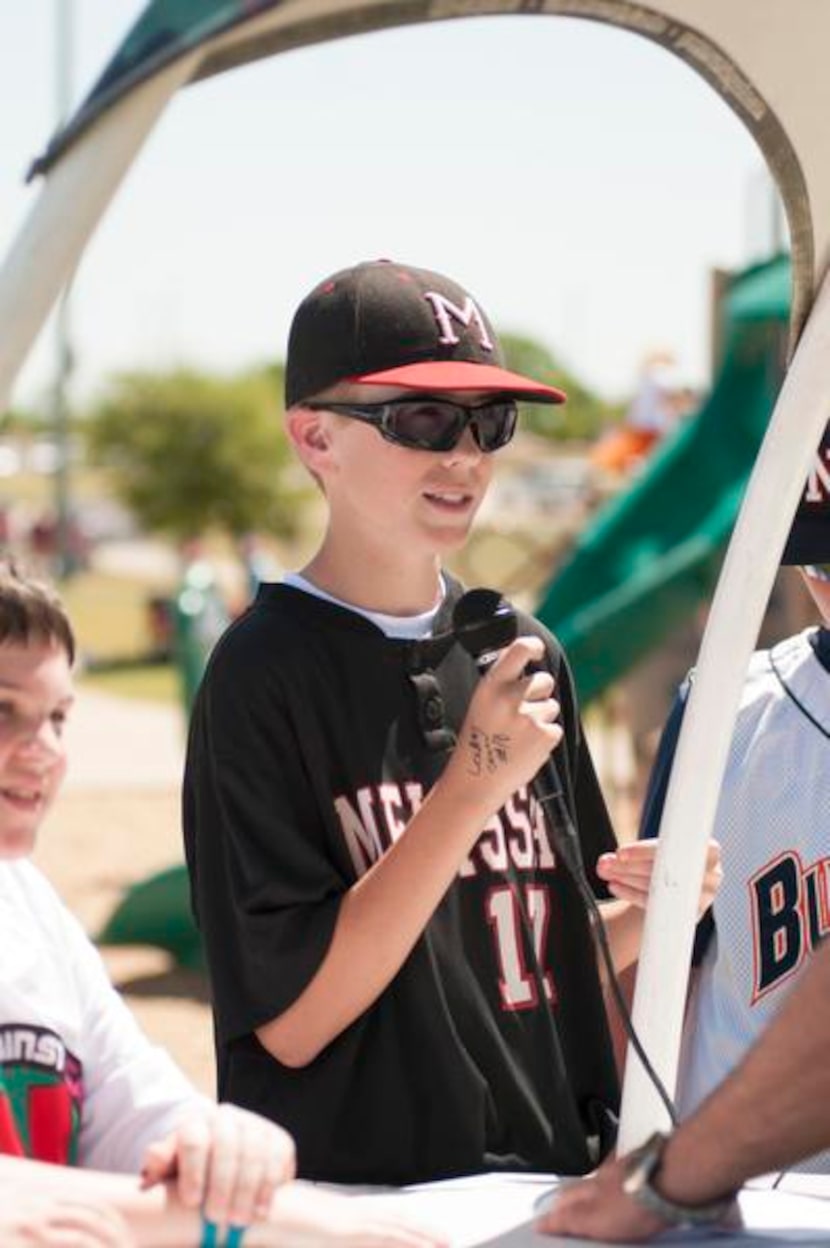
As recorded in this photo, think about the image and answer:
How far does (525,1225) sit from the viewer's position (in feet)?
6.62

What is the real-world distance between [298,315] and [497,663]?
0.53 m

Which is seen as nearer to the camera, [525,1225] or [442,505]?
[525,1225]

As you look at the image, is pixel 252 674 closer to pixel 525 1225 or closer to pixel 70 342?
pixel 525 1225

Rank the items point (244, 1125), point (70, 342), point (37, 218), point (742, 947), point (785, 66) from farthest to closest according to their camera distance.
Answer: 1. point (70, 342)
2. point (742, 947)
3. point (37, 218)
4. point (785, 66)
5. point (244, 1125)

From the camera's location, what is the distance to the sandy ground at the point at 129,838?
7.20 meters

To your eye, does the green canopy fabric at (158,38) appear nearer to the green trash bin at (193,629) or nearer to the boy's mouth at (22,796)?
the boy's mouth at (22,796)

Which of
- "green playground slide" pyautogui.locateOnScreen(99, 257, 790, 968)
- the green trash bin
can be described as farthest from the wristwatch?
the green trash bin

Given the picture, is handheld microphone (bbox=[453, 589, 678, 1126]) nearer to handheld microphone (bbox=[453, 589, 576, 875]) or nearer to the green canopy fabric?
handheld microphone (bbox=[453, 589, 576, 875])

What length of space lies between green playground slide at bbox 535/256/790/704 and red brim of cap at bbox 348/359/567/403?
22.7 feet

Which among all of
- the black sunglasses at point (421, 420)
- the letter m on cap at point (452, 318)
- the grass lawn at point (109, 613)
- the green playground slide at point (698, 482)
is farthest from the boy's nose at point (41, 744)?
the grass lawn at point (109, 613)

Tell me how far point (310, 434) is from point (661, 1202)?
39.2 inches

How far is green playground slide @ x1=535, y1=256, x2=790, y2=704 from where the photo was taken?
31.7ft

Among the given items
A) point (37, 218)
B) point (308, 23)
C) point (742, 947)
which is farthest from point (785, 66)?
point (742, 947)

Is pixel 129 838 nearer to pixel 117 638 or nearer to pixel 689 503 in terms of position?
pixel 689 503
